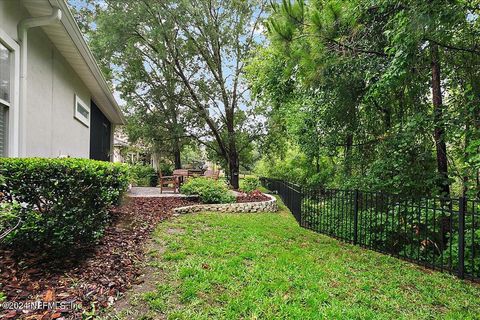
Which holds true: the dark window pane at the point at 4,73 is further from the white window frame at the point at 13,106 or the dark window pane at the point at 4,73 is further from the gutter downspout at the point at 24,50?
the gutter downspout at the point at 24,50

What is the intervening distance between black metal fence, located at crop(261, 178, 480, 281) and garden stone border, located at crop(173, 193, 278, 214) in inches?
78.0

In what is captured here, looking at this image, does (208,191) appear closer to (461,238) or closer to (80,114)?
(80,114)

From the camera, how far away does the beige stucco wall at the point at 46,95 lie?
375 centimetres

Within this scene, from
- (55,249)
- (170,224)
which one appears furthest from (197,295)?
(170,224)

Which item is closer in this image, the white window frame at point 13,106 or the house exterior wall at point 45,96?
the white window frame at point 13,106

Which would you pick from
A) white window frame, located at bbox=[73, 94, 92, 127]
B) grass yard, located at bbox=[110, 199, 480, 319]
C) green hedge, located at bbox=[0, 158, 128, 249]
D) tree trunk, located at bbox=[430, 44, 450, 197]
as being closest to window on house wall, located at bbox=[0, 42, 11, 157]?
green hedge, located at bbox=[0, 158, 128, 249]

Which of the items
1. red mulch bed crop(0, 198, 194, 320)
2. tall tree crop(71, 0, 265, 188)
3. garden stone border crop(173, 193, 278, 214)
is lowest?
garden stone border crop(173, 193, 278, 214)

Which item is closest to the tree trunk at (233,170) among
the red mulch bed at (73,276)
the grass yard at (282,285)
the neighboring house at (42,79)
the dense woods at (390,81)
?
the dense woods at (390,81)

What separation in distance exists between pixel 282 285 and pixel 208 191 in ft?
19.9

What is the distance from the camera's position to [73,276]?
2.78 m

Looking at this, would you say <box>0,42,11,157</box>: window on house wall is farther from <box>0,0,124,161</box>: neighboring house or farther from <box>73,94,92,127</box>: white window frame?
<box>73,94,92,127</box>: white window frame

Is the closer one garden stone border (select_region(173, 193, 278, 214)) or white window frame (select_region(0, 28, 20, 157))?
white window frame (select_region(0, 28, 20, 157))

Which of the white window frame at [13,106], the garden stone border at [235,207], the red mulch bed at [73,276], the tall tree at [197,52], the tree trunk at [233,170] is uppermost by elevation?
the tall tree at [197,52]

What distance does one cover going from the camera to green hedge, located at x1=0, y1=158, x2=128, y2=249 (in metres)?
2.73
